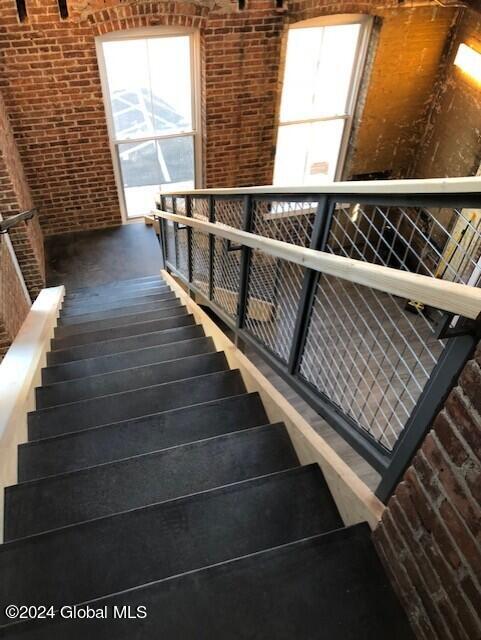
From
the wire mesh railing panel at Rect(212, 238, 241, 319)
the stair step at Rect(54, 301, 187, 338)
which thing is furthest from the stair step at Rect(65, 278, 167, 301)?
the wire mesh railing panel at Rect(212, 238, 241, 319)

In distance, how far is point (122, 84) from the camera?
4422mm

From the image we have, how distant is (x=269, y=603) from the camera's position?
1083 mm

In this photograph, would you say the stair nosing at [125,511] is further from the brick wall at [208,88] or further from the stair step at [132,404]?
the brick wall at [208,88]

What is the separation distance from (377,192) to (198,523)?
111cm

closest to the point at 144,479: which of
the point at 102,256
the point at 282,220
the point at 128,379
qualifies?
the point at 128,379

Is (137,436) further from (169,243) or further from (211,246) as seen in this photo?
(169,243)

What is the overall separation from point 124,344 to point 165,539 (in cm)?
163

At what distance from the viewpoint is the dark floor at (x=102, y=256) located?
482 centimetres

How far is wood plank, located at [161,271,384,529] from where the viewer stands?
123 centimetres

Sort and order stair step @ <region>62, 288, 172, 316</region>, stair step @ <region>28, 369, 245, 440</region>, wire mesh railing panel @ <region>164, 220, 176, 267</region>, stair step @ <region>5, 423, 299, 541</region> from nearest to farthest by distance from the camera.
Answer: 1. stair step @ <region>5, 423, 299, 541</region>
2. stair step @ <region>28, 369, 245, 440</region>
3. stair step @ <region>62, 288, 172, 316</region>
4. wire mesh railing panel @ <region>164, 220, 176, 267</region>

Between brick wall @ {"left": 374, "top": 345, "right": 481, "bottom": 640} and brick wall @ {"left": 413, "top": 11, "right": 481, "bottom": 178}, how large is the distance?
492 cm

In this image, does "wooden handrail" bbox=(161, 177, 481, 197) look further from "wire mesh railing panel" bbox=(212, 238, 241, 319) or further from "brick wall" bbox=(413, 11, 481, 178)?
"brick wall" bbox=(413, 11, 481, 178)

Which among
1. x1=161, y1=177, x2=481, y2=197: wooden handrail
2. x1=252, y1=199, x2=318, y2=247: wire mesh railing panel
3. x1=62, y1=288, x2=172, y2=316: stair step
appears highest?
x1=161, y1=177, x2=481, y2=197: wooden handrail

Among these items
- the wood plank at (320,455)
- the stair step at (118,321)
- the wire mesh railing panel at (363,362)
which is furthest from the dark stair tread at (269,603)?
the stair step at (118,321)
